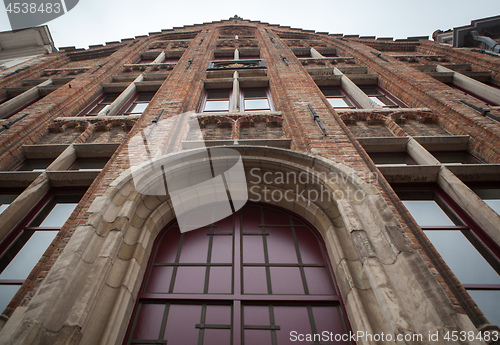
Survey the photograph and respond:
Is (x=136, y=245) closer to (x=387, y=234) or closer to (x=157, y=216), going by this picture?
(x=157, y=216)

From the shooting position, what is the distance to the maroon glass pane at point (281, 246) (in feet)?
13.4

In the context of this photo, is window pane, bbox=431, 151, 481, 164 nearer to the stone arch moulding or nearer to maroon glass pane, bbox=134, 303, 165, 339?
the stone arch moulding

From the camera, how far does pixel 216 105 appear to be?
29.3 feet

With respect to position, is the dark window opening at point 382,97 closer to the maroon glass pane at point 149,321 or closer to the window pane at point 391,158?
the window pane at point 391,158

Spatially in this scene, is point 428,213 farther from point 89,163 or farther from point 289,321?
point 89,163

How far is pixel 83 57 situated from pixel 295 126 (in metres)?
15.4

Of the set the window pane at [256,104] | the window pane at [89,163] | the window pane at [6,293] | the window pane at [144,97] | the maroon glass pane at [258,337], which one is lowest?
the maroon glass pane at [258,337]

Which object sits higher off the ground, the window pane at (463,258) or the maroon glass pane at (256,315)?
the window pane at (463,258)

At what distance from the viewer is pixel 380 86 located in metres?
10.1

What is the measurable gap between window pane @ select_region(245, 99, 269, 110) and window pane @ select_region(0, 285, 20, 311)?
6840mm

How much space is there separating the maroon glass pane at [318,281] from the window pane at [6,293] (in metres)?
3.88

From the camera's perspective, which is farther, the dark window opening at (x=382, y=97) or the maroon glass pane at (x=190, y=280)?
the dark window opening at (x=382, y=97)

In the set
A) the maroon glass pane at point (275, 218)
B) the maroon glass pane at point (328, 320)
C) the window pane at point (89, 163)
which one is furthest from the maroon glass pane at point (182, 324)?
the window pane at point (89, 163)

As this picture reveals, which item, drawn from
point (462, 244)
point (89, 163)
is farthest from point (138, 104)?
point (462, 244)
